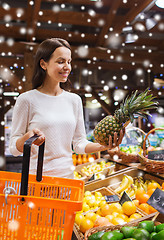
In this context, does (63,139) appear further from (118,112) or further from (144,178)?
(144,178)

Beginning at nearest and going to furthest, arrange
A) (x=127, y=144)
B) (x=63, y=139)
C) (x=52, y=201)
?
1. (x=52, y=201)
2. (x=63, y=139)
3. (x=127, y=144)

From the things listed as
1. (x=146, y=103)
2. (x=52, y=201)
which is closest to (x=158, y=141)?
(x=146, y=103)

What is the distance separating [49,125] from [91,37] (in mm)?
3871

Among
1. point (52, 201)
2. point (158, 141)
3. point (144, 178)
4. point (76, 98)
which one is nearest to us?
point (52, 201)

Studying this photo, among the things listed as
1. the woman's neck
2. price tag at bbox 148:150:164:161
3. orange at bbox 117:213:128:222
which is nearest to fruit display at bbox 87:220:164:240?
orange at bbox 117:213:128:222

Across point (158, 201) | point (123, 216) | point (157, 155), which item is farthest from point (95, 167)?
point (158, 201)

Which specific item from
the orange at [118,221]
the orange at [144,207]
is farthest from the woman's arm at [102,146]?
the orange at [144,207]

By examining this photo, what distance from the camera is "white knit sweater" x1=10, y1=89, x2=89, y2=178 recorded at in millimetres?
1333

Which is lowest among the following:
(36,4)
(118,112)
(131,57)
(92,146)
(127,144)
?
(127,144)

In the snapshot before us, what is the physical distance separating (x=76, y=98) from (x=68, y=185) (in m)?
0.63

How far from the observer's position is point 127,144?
334 centimetres

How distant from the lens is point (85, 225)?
1.52 m

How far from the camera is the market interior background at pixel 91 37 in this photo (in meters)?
3.87

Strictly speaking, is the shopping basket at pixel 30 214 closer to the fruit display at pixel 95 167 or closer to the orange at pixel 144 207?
the orange at pixel 144 207
